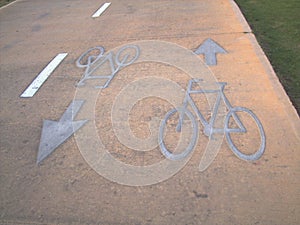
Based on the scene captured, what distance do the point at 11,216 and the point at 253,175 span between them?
241 centimetres

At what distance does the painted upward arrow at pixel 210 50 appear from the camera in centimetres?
531

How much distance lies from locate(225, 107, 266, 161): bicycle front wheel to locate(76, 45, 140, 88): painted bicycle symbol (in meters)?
2.13

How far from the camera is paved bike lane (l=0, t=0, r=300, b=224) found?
112 inches

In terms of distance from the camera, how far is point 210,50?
5.64 m

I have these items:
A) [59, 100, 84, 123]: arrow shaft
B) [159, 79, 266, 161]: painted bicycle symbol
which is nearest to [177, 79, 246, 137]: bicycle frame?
[159, 79, 266, 161]: painted bicycle symbol

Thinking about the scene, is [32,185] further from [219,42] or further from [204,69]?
[219,42]

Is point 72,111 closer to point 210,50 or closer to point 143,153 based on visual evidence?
point 143,153

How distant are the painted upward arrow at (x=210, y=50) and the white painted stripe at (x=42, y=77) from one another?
→ 2651 millimetres

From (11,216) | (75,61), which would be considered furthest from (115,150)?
(75,61)

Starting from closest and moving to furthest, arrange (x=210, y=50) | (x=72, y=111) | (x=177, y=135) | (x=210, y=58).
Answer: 1. (x=177, y=135)
2. (x=72, y=111)
3. (x=210, y=58)
4. (x=210, y=50)

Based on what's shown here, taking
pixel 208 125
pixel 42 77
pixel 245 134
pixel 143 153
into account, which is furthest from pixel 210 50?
pixel 42 77

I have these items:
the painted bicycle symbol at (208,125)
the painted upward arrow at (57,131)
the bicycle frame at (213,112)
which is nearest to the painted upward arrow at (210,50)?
the bicycle frame at (213,112)

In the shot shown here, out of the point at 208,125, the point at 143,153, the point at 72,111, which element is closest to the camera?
the point at 143,153

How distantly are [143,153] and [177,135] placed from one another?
490mm
